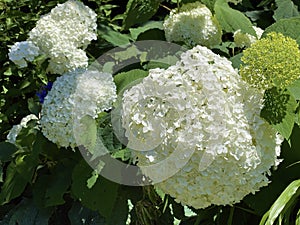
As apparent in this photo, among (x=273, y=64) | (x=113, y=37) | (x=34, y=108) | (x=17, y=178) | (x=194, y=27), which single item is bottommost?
(x=17, y=178)

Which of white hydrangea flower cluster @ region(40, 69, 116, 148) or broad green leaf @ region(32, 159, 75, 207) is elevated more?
white hydrangea flower cluster @ region(40, 69, 116, 148)

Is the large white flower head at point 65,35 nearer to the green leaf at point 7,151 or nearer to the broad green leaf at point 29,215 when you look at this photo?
the green leaf at point 7,151

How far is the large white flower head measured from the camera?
224cm

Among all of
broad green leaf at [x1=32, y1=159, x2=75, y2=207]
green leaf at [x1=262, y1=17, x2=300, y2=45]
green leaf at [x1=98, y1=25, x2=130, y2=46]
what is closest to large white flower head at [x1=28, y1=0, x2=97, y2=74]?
green leaf at [x1=98, y1=25, x2=130, y2=46]

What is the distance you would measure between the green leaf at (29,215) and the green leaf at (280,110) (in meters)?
0.92

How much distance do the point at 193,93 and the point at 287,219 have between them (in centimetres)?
56

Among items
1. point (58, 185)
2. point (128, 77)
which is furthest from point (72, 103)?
point (58, 185)

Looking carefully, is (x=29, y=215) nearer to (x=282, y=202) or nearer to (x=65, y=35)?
(x=65, y=35)

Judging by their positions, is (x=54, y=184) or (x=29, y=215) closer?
(x=54, y=184)

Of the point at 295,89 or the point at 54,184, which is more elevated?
the point at 295,89

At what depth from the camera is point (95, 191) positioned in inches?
76.4

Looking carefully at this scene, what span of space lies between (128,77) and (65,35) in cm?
37

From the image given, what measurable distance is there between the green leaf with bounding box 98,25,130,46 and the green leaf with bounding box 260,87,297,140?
3.05ft

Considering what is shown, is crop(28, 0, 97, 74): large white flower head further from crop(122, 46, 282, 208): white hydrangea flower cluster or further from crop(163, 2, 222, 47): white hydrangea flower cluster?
crop(122, 46, 282, 208): white hydrangea flower cluster
